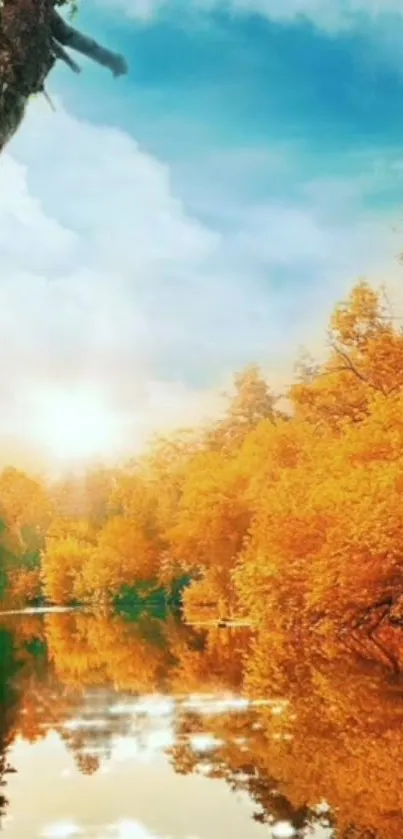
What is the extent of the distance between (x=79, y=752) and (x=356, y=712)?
477cm

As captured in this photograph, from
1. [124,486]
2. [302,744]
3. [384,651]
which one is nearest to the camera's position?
[302,744]

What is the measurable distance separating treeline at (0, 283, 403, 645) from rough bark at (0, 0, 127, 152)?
1726 centimetres

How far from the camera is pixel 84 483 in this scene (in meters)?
79.2

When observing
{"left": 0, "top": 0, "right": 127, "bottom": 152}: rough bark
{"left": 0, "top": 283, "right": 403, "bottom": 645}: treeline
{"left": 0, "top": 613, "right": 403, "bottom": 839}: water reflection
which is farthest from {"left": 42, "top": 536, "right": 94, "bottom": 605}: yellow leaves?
{"left": 0, "top": 0, "right": 127, "bottom": 152}: rough bark

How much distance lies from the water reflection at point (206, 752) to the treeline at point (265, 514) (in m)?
2.45

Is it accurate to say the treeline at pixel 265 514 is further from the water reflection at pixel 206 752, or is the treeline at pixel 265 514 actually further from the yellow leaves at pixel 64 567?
the water reflection at pixel 206 752

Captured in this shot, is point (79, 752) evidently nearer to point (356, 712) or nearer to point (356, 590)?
point (356, 712)

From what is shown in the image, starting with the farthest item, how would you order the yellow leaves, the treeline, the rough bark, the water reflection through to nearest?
the yellow leaves
the treeline
the water reflection
the rough bark

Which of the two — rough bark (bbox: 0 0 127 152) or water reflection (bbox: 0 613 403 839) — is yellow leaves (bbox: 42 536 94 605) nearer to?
water reflection (bbox: 0 613 403 839)

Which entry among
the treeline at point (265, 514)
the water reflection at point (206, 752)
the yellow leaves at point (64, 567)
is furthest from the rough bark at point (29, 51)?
the yellow leaves at point (64, 567)

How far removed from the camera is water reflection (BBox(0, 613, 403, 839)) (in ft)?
34.1

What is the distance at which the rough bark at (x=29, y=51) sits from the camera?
4.33 metres

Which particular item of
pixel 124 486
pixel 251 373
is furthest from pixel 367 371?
pixel 251 373

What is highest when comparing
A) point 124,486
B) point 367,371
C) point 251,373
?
point 251,373
